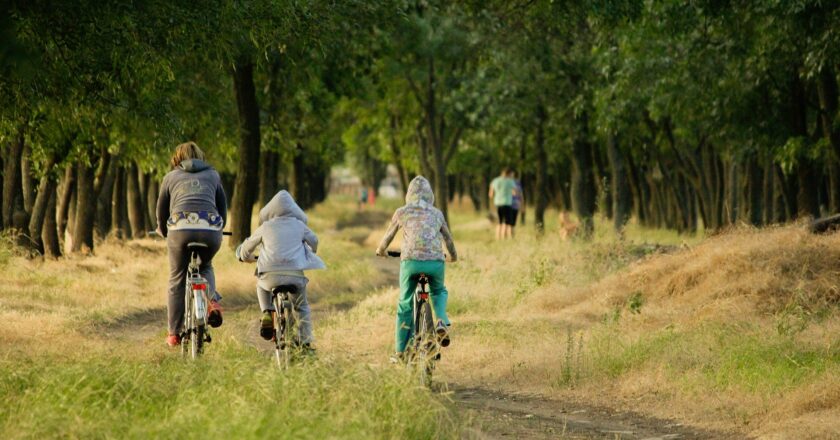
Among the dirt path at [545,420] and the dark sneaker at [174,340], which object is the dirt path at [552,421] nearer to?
the dirt path at [545,420]

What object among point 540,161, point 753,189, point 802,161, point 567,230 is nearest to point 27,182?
point 567,230

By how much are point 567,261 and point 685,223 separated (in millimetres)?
22841

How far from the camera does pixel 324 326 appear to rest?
56.7 feet

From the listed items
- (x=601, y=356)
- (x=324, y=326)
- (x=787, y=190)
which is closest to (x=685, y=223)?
(x=787, y=190)

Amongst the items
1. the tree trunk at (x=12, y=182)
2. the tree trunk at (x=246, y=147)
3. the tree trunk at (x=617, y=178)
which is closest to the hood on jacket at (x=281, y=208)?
the tree trunk at (x=12, y=182)

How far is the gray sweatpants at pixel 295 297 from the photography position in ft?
38.9

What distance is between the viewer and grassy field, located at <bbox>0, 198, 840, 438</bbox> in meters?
8.46

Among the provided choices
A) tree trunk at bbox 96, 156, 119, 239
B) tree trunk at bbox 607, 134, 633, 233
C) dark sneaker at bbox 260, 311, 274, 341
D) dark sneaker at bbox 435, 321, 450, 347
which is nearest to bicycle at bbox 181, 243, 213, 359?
dark sneaker at bbox 260, 311, 274, 341

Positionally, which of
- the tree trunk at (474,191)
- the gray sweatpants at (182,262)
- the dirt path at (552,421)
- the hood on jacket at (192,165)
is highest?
the tree trunk at (474,191)

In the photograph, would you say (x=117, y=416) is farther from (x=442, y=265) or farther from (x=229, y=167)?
(x=229, y=167)

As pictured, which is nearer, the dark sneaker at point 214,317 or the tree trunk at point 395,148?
the dark sneaker at point 214,317

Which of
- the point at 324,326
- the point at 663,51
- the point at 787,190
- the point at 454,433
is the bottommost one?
the point at 454,433

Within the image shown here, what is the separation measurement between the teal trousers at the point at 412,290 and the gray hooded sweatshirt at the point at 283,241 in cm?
77

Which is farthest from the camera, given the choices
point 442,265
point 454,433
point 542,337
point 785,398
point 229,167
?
point 229,167
